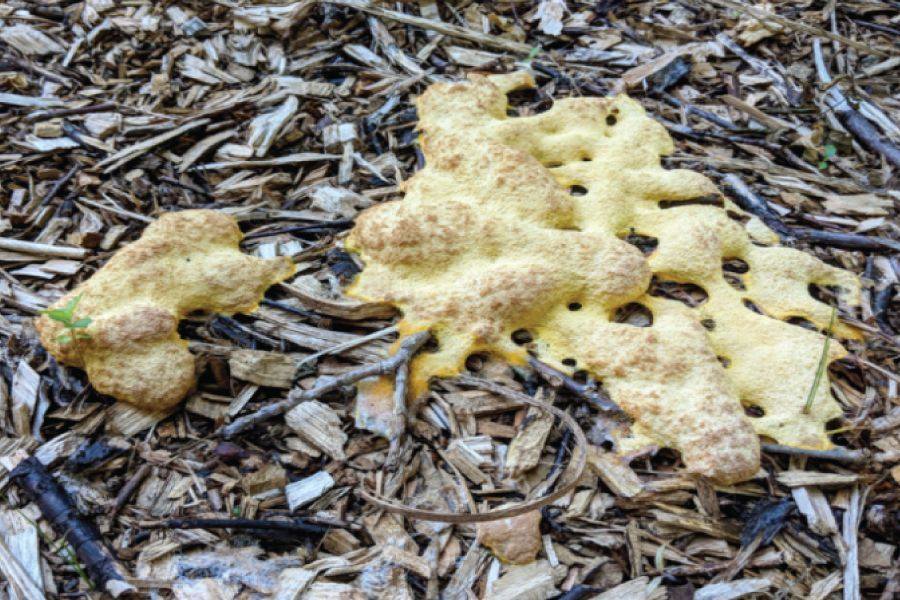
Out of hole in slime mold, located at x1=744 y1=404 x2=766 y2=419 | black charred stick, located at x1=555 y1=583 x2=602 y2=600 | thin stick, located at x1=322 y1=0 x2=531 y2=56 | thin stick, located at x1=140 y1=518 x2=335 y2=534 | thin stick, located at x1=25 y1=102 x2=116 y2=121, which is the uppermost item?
thin stick, located at x1=322 y1=0 x2=531 y2=56

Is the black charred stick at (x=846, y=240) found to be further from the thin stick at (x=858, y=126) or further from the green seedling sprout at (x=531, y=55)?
the green seedling sprout at (x=531, y=55)

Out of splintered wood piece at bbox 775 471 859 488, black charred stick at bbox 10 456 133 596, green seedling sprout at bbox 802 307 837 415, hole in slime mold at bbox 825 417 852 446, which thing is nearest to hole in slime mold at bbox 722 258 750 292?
green seedling sprout at bbox 802 307 837 415

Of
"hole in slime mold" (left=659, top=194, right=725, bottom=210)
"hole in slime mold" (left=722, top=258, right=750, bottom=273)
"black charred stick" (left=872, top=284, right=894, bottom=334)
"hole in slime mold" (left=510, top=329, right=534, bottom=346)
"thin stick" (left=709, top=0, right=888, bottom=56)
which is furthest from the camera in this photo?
"thin stick" (left=709, top=0, right=888, bottom=56)

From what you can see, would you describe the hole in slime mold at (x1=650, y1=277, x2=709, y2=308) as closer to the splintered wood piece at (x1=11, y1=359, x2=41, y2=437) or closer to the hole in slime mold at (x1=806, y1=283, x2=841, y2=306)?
the hole in slime mold at (x1=806, y1=283, x2=841, y2=306)

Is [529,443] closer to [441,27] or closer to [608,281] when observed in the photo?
[608,281]

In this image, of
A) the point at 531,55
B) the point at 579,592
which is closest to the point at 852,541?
the point at 579,592

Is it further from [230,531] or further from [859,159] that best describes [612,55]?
[230,531]
